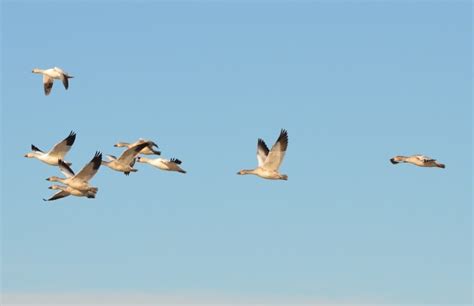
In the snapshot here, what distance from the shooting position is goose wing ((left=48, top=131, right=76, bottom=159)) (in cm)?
4044

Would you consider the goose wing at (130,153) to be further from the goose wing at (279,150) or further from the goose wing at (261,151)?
the goose wing at (279,150)

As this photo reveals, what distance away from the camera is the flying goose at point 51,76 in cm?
4562

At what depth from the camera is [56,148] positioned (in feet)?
134

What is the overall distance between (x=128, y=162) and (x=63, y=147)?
2397 mm

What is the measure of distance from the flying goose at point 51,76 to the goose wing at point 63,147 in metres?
4.89

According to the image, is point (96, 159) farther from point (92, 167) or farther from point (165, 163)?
point (165, 163)

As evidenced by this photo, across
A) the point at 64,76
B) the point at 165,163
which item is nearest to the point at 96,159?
the point at 165,163

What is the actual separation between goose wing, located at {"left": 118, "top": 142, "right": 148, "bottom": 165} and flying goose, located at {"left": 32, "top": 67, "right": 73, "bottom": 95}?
574cm

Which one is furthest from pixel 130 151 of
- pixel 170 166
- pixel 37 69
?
pixel 37 69

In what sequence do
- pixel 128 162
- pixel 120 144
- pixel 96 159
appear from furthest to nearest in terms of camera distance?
pixel 120 144
pixel 128 162
pixel 96 159

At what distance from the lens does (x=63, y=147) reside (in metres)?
40.7

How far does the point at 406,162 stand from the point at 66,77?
559 inches

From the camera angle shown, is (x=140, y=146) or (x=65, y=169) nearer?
(x=65, y=169)

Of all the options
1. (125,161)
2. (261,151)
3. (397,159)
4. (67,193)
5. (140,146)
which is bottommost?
(67,193)
